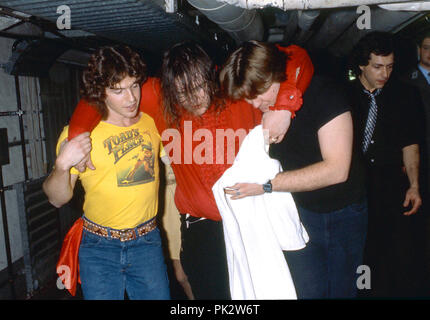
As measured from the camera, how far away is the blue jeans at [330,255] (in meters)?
2.29

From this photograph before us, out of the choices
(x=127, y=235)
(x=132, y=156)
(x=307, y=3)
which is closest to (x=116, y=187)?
(x=132, y=156)

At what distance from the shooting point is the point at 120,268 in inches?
86.1

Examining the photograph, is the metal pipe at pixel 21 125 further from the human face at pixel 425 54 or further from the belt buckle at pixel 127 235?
the human face at pixel 425 54

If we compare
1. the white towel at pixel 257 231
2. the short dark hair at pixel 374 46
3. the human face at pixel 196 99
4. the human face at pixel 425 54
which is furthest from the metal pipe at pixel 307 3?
the human face at pixel 425 54

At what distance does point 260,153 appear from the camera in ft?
6.43

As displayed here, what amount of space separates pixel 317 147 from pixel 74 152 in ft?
5.02

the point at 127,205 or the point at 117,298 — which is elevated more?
the point at 127,205

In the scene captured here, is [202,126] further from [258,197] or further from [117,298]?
[117,298]

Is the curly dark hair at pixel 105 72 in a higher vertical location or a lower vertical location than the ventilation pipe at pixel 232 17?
lower

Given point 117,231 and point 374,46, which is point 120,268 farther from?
point 374,46

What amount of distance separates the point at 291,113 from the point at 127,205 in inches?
47.4

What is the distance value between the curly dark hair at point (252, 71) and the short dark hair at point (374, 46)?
1496mm

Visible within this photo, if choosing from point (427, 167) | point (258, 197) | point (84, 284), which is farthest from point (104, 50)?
point (427, 167)
